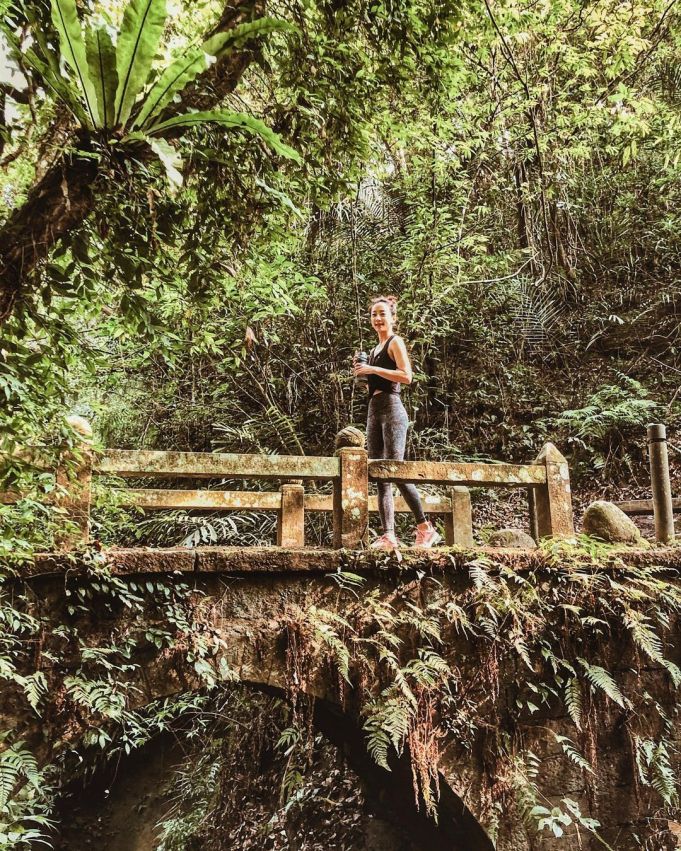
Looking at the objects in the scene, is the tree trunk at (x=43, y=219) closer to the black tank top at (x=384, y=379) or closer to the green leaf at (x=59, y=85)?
the green leaf at (x=59, y=85)

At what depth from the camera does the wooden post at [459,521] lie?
6.39m

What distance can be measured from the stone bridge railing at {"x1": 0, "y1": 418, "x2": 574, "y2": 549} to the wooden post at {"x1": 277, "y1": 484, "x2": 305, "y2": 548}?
405 millimetres

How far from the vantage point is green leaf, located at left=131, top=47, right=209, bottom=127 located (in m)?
3.01

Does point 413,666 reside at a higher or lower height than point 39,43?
lower

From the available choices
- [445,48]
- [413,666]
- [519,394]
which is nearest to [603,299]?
[519,394]

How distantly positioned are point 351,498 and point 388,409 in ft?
2.93

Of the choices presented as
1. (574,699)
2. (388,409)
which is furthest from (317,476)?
→ (574,699)

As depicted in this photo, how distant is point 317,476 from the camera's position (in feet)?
14.2

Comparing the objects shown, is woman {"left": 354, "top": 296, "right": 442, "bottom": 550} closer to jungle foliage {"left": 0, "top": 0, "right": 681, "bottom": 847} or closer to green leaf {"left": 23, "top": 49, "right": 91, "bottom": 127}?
jungle foliage {"left": 0, "top": 0, "right": 681, "bottom": 847}

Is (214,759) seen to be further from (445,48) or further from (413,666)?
(445,48)

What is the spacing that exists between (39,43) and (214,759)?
835 centimetres

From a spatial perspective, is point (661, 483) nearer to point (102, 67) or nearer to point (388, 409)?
point (388, 409)

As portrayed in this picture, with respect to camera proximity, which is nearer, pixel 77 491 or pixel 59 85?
pixel 59 85

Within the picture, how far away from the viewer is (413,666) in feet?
14.2
